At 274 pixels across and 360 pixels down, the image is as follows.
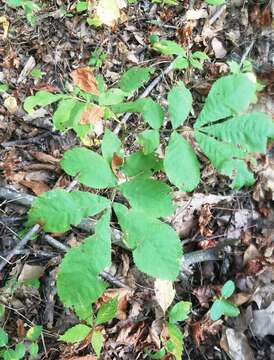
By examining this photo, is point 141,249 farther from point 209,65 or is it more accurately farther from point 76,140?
point 209,65

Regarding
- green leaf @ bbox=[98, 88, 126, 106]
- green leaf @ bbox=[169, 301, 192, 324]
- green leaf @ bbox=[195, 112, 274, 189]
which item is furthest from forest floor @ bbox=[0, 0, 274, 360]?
green leaf @ bbox=[195, 112, 274, 189]

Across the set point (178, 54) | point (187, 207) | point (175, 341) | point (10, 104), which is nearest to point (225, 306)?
point (175, 341)

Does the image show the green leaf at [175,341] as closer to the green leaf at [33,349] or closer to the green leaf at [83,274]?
the green leaf at [33,349]

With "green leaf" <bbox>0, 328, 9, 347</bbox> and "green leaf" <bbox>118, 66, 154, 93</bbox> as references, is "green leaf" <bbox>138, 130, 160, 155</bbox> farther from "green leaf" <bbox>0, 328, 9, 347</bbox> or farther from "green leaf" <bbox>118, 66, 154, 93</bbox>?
A: "green leaf" <bbox>0, 328, 9, 347</bbox>

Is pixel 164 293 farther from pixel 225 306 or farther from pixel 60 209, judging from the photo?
pixel 60 209

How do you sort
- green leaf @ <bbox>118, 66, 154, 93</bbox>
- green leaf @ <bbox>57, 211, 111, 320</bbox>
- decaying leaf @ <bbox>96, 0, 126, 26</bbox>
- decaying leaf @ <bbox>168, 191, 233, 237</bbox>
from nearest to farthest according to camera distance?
green leaf @ <bbox>57, 211, 111, 320</bbox>, green leaf @ <bbox>118, 66, 154, 93</bbox>, decaying leaf @ <bbox>168, 191, 233, 237</bbox>, decaying leaf @ <bbox>96, 0, 126, 26</bbox>

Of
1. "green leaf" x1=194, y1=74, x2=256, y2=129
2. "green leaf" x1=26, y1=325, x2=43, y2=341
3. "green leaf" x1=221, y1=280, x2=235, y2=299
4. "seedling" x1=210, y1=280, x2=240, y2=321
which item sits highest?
"green leaf" x1=194, y1=74, x2=256, y2=129
